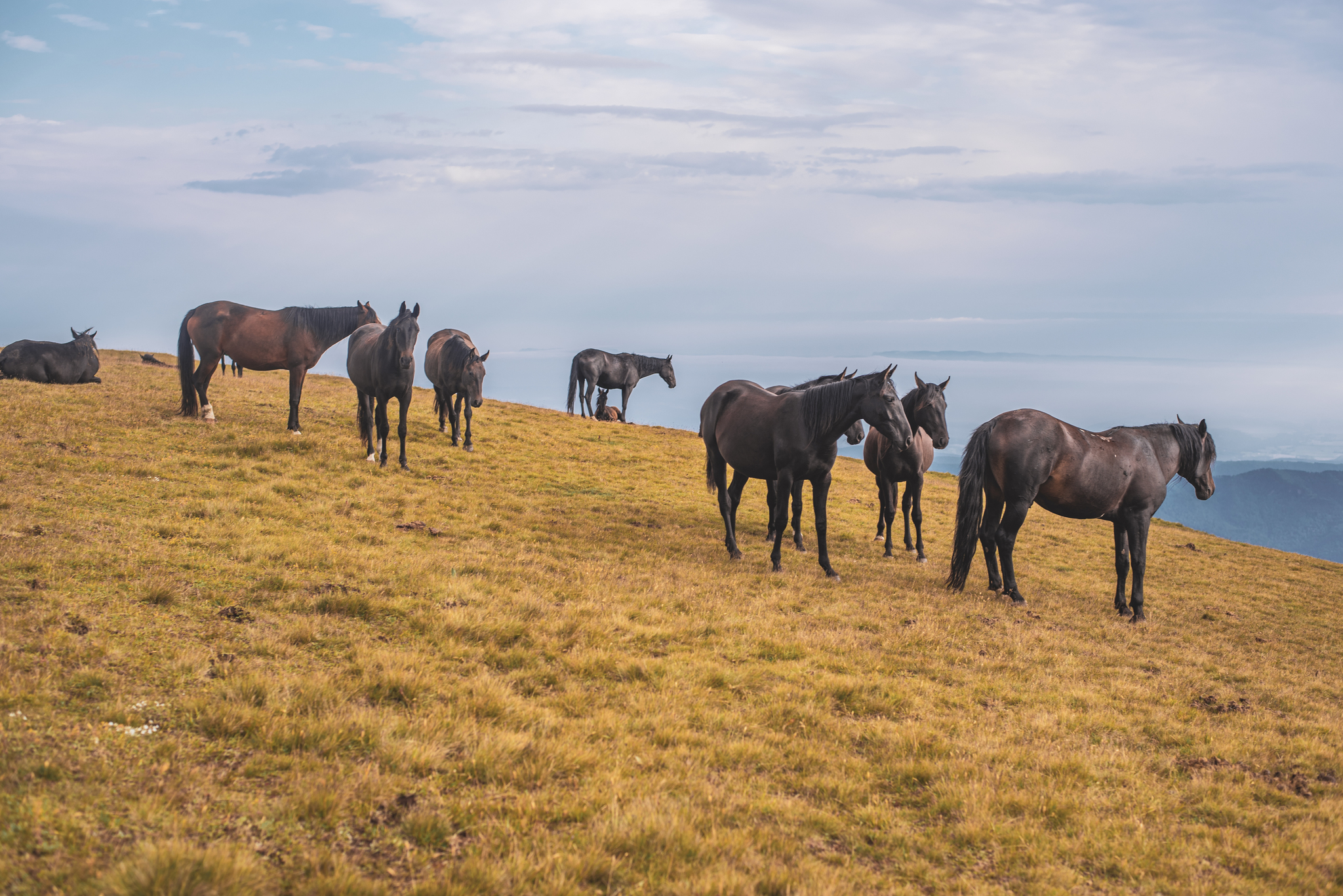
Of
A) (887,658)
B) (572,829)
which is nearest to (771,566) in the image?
(887,658)

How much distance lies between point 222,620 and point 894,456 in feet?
37.0

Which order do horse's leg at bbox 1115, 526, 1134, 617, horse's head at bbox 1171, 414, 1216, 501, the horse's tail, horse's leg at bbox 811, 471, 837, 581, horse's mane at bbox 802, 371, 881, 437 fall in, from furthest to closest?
1. the horse's tail
2. horse's head at bbox 1171, 414, 1216, 501
3. horse's leg at bbox 1115, 526, 1134, 617
4. horse's leg at bbox 811, 471, 837, 581
5. horse's mane at bbox 802, 371, 881, 437

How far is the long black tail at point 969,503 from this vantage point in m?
11.9

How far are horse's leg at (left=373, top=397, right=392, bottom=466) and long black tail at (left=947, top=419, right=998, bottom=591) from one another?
1104cm

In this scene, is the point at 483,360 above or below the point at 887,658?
above

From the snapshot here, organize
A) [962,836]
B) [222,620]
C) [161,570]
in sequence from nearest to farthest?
[962,836] < [222,620] < [161,570]

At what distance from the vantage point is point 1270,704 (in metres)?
8.60

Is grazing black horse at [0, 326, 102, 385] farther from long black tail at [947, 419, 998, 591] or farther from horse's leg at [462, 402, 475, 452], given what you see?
long black tail at [947, 419, 998, 591]

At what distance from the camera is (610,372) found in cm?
3588

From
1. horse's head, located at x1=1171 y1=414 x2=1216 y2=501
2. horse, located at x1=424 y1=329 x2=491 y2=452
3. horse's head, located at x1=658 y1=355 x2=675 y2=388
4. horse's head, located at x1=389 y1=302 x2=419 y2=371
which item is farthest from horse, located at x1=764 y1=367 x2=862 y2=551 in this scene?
horse's head, located at x1=658 y1=355 x2=675 y2=388

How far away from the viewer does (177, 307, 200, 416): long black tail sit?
1642cm

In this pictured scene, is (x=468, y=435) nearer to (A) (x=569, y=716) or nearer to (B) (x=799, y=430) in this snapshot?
(B) (x=799, y=430)

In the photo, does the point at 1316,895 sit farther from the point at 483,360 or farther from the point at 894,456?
the point at 483,360

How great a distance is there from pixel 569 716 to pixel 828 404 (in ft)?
23.3
